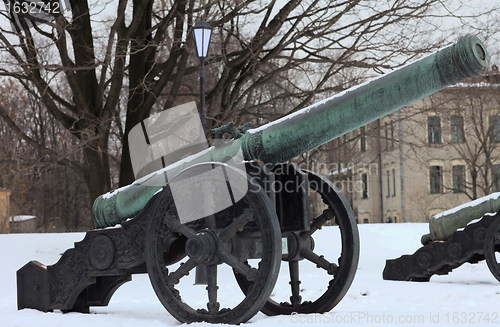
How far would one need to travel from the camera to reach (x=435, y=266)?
45.3 feet

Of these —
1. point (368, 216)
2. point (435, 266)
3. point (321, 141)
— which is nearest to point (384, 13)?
point (435, 266)

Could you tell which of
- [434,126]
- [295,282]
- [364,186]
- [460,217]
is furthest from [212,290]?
[364,186]

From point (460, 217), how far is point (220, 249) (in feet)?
23.2

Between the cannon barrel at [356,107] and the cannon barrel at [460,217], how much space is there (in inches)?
249

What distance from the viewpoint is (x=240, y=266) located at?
24.6ft

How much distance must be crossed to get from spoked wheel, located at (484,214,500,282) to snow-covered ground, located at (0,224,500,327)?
25 centimetres

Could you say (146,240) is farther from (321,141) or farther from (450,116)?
(450,116)

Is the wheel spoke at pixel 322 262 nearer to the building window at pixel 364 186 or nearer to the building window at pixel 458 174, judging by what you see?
the building window at pixel 458 174

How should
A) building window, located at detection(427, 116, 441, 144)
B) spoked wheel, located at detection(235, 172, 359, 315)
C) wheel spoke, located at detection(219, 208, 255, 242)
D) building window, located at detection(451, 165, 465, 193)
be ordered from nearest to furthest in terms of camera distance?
wheel spoke, located at detection(219, 208, 255, 242) < spoked wheel, located at detection(235, 172, 359, 315) < building window, located at detection(427, 116, 441, 144) < building window, located at detection(451, 165, 465, 193)

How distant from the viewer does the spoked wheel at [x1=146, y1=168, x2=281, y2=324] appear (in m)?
7.31

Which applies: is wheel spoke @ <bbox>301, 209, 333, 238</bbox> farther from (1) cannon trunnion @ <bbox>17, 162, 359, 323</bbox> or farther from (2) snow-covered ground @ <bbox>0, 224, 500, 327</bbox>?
(2) snow-covered ground @ <bbox>0, 224, 500, 327</bbox>

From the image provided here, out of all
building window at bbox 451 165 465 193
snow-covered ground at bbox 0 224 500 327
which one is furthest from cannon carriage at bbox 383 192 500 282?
building window at bbox 451 165 465 193

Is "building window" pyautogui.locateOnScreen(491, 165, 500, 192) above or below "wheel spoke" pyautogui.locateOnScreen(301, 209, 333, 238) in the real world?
above

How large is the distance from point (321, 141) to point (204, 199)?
1170mm
